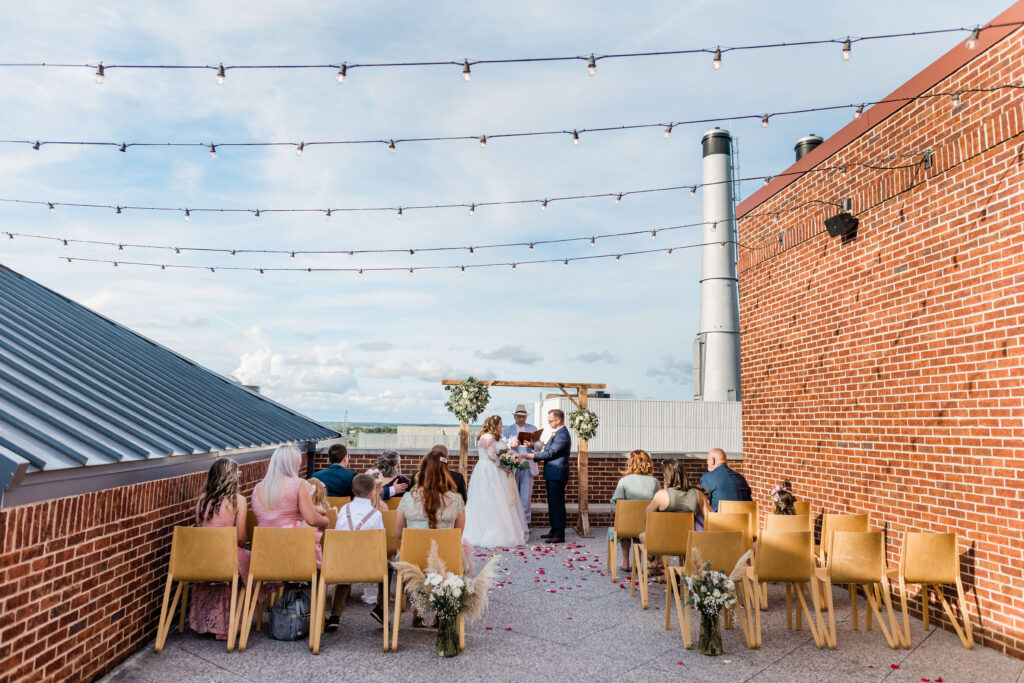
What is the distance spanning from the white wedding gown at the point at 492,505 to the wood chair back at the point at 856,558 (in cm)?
529

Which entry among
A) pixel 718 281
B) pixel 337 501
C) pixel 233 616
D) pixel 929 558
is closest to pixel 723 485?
pixel 929 558

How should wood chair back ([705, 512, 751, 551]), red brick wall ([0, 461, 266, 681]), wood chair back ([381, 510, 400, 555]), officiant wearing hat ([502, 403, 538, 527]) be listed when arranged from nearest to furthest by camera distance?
red brick wall ([0, 461, 266, 681]) < wood chair back ([381, 510, 400, 555]) < wood chair back ([705, 512, 751, 551]) < officiant wearing hat ([502, 403, 538, 527])

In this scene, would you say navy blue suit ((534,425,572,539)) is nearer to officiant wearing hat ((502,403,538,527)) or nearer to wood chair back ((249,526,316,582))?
officiant wearing hat ((502,403,538,527))

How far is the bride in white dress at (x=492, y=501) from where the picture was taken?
33.1 feet

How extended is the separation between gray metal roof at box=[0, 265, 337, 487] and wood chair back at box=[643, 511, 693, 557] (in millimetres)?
4006

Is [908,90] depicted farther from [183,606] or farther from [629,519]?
[183,606]

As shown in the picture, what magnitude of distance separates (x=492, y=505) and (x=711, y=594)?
5536mm

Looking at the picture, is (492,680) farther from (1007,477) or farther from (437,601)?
(1007,477)

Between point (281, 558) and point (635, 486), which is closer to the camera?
point (281, 558)

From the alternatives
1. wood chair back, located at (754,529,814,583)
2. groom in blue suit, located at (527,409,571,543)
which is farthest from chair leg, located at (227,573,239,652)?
groom in blue suit, located at (527,409,571,543)

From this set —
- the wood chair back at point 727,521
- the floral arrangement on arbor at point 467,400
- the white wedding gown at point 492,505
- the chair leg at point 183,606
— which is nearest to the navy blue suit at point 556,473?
the white wedding gown at point 492,505

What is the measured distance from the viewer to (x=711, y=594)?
496cm

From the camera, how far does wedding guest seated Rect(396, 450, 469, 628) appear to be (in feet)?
20.0

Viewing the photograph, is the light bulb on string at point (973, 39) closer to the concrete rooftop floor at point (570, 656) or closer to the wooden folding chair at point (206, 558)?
the concrete rooftop floor at point (570, 656)
